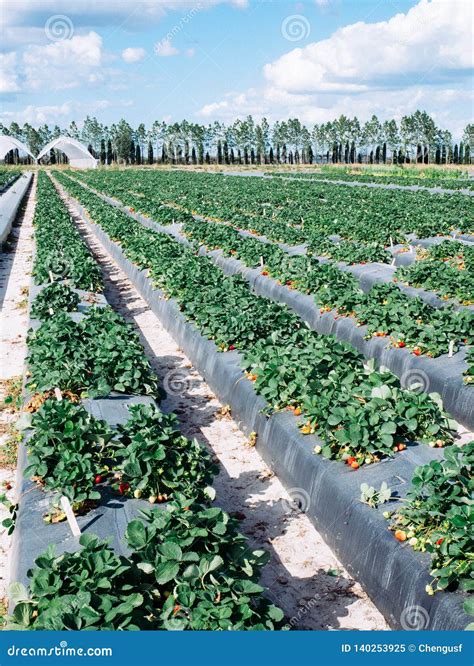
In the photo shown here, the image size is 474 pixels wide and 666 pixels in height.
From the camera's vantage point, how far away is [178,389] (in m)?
9.37

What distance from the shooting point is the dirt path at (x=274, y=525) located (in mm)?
4930

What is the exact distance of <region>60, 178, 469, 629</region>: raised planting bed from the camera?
4.41m

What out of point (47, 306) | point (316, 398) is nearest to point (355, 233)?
point (47, 306)

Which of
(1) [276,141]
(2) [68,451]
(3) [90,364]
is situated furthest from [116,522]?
(1) [276,141]

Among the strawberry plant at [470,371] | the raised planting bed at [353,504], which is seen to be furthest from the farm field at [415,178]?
the raised planting bed at [353,504]

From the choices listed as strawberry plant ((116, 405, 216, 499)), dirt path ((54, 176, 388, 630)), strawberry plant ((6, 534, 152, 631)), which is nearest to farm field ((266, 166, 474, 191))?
dirt path ((54, 176, 388, 630))

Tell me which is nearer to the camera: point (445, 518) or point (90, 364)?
point (445, 518)

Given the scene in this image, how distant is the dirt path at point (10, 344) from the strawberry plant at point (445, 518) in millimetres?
3137

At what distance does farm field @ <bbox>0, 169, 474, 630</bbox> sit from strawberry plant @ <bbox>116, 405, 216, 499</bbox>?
2 cm
